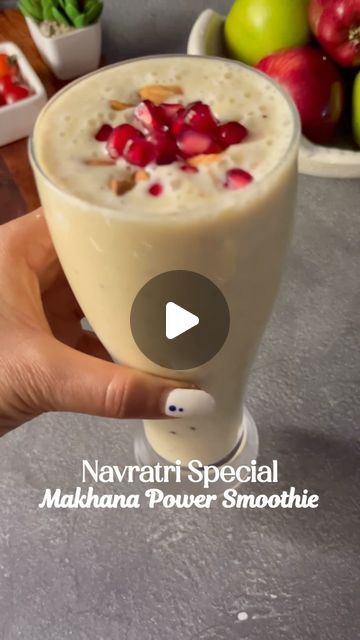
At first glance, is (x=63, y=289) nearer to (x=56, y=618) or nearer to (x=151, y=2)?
(x=56, y=618)

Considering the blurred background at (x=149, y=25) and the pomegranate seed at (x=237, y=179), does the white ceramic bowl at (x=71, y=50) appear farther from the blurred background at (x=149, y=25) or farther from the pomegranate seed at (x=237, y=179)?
the pomegranate seed at (x=237, y=179)

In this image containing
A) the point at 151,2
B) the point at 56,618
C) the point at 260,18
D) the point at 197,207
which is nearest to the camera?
the point at 197,207

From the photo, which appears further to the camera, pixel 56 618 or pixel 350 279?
pixel 350 279

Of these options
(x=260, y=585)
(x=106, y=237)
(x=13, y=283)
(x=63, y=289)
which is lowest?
(x=260, y=585)

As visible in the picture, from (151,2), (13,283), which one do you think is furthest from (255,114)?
(151,2)

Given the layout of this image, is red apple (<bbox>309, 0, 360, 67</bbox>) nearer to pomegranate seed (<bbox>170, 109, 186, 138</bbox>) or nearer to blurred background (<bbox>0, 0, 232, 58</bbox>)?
blurred background (<bbox>0, 0, 232, 58</bbox>)

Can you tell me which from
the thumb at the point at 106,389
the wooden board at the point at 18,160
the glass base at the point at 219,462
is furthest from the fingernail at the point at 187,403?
the wooden board at the point at 18,160

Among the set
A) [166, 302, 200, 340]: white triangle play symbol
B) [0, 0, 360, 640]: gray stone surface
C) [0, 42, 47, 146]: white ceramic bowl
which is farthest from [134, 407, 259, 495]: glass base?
[0, 42, 47, 146]: white ceramic bowl
